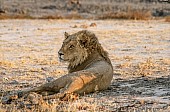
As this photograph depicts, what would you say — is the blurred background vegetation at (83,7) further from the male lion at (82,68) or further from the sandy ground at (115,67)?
the male lion at (82,68)

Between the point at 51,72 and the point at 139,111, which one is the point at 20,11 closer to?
the point at 51,72

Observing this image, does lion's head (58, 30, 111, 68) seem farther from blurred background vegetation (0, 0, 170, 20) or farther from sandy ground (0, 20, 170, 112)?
blurred background vegetation (0, 0, 170, 20)

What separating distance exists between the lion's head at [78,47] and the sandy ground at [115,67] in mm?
775

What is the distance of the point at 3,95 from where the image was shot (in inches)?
330

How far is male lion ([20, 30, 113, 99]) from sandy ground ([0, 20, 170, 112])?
0.19 metres

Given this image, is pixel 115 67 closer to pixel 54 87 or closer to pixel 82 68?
pixel 82 68

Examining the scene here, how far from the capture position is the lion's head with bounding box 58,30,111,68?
9.03m

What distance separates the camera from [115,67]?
12.7 m

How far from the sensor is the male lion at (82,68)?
789 centimetres

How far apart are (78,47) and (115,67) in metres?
3.81

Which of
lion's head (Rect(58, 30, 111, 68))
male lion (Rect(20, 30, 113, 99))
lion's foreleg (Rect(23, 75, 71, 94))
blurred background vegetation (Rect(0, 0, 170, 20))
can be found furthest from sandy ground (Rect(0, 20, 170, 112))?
blurred background vegetation (Rect(0, 0, 170, 20))

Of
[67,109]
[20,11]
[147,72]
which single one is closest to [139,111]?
[67,109]

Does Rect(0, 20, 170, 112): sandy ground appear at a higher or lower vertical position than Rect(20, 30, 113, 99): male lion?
lower

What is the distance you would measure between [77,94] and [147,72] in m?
3.81
